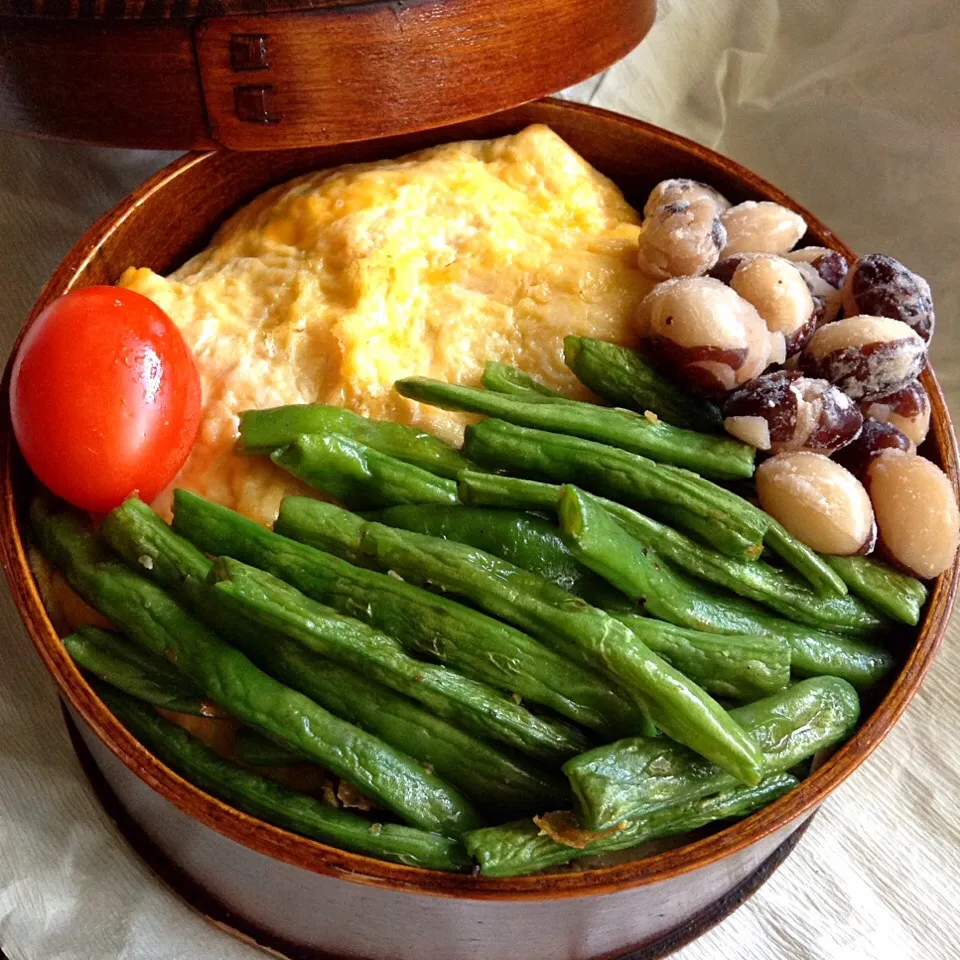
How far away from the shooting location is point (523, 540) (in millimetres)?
1601

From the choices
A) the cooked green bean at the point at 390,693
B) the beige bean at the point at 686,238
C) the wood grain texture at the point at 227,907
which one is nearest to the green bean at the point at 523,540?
the cooked green bean at the point at 390,693

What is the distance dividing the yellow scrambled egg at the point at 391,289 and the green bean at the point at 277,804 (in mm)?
384

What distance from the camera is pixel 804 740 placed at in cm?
152

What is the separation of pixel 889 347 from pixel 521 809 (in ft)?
3.16

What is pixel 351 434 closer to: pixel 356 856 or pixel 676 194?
pixel 356 856

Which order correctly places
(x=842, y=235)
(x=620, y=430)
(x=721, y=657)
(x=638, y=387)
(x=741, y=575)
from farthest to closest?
(x=842, y=235)
(x=638, y=387)
(x=620, y=430)
(x=741, y=575)
(x=721, y=657)

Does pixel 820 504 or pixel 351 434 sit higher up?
pixel 820 504

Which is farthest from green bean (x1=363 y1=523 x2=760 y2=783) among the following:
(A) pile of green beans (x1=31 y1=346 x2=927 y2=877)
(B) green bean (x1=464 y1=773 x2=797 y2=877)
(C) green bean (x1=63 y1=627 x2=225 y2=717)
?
(C) green bean (x1=63 y1=627 x2=225 y2=717)

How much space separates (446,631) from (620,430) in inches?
18.6

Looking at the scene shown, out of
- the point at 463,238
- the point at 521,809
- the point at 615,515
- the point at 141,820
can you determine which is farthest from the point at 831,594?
the point at 141,820

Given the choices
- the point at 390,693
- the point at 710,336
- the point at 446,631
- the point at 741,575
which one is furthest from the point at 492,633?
the point at 710,336

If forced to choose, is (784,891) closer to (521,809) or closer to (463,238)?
(521,809)

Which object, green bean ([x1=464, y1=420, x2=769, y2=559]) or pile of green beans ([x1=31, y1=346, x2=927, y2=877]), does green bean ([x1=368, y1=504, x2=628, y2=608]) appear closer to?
pile of green beans ([x1=31, y1=346, x2=927, y2=877])

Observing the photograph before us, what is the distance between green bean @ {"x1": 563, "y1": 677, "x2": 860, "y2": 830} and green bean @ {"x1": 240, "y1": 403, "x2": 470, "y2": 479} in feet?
1.84
